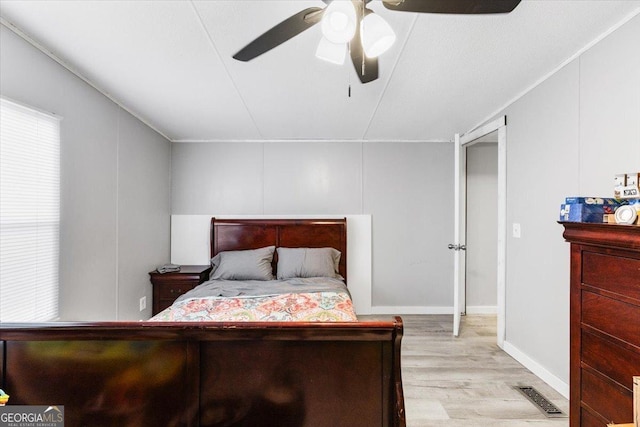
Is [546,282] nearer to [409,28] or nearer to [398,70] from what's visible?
[398,70]

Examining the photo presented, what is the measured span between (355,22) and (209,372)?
149 centimetres

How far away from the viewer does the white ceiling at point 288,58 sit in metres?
1.76

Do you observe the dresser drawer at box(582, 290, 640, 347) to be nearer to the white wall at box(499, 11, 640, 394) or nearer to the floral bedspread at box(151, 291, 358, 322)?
the white wall at box(499, 11, 640, 394)

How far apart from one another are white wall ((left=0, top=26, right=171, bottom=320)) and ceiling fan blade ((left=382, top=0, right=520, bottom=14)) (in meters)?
2.11

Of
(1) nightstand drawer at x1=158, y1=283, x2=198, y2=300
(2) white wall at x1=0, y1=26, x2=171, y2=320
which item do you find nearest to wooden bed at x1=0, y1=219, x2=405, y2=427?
(2) white wall at x1=0, y1=26, x2=171, y2=320

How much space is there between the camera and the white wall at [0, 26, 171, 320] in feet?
6.87

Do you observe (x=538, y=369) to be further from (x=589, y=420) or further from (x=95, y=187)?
(x=95, y=187)

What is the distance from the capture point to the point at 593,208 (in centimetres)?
167

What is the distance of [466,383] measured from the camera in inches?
104

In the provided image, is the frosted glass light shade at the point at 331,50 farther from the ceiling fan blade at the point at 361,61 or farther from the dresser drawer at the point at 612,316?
the dresser drawer at the point at 612,316

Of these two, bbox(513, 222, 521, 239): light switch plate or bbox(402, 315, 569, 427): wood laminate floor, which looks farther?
bbox(513, 222, 521, 239): light switch plate

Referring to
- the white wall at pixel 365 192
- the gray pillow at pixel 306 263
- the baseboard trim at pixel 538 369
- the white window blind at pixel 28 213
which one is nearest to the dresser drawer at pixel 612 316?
the baseboard trim at pixel 538 369

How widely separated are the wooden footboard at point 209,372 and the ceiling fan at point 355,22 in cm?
115

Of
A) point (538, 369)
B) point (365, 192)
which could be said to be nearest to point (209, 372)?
point (538, 369)
